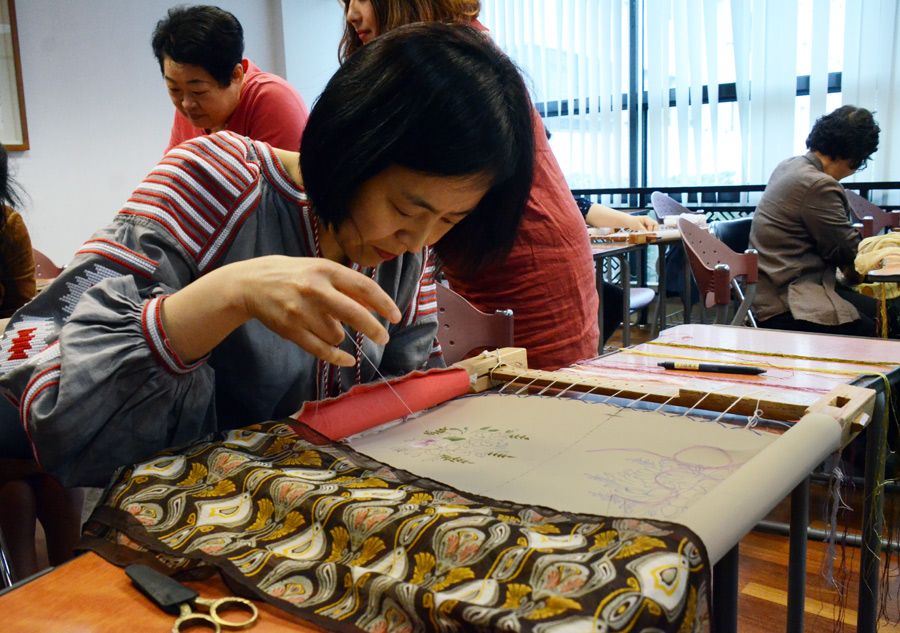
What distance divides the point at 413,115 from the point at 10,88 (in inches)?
159

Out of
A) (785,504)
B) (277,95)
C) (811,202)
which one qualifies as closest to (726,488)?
(277,95)

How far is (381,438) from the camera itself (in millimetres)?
777

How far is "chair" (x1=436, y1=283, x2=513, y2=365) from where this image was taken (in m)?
1.42

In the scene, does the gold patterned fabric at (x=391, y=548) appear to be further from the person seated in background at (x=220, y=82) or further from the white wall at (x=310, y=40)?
the white wall at (x=310, y=40)

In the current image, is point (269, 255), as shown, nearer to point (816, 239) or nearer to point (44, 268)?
point (816, 239)

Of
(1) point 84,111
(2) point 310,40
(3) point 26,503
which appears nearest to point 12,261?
(3) point 26,503

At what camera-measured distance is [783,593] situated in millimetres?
1618

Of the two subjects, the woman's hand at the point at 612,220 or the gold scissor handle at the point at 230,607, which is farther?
the woman's hand at the point at 612,220

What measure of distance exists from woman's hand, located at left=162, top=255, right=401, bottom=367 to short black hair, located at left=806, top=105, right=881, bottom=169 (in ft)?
9.39

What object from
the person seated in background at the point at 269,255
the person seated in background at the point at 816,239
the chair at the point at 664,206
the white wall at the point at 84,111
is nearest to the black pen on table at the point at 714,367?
the person seated in background at the point at 269,255

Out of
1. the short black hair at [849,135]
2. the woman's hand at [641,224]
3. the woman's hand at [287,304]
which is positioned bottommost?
the woman's hand at [641,224]

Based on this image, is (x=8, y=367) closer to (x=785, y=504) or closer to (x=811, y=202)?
(x=785, y=504)

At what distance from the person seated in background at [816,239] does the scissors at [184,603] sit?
8.67 ft

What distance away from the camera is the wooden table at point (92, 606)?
434 mm
